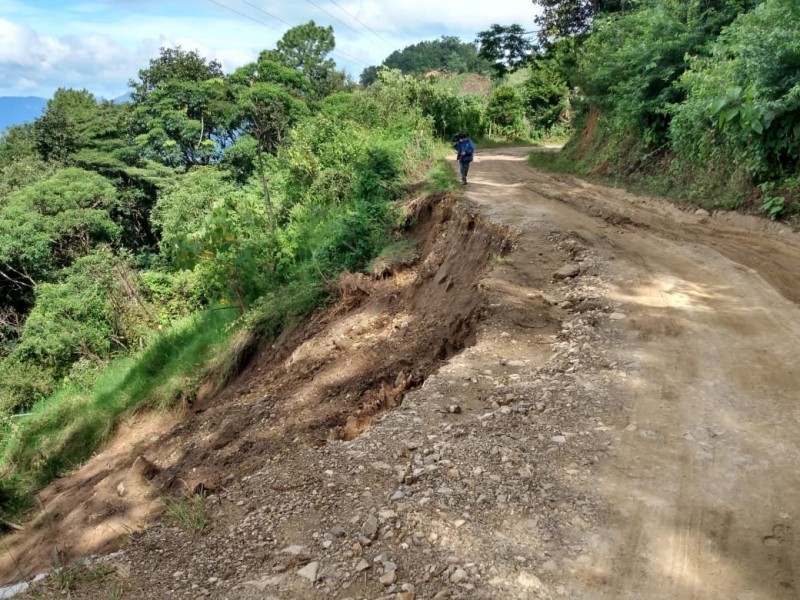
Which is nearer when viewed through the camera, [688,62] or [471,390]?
[471,390]

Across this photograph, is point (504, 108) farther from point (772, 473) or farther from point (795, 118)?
point (772, 473)

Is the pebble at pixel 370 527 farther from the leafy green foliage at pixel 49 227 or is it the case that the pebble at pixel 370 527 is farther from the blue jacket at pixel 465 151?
the leafy green foliage at pixel 49 227

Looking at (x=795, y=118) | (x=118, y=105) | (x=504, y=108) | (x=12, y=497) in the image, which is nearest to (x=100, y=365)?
(x=12, y=497)

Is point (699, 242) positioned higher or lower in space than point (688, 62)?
lower

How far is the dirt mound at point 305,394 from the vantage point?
216 inches

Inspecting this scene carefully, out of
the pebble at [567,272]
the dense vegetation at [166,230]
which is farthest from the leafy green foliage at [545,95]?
the pebble at [567,272]

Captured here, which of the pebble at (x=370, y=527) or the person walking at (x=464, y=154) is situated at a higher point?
the person walking at (x=464, y=154)

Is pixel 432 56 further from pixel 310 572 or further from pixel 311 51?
pixel 310 572

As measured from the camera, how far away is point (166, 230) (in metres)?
20.5

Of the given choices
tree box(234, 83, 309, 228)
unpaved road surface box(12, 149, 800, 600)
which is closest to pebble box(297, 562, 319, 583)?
unpaved road surface box(12, 149, 800, 600)

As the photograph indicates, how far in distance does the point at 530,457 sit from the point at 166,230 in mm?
19605

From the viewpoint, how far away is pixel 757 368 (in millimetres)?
4547

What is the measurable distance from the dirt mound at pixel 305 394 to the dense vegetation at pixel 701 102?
4.62 m

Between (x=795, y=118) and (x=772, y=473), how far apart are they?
766cm
